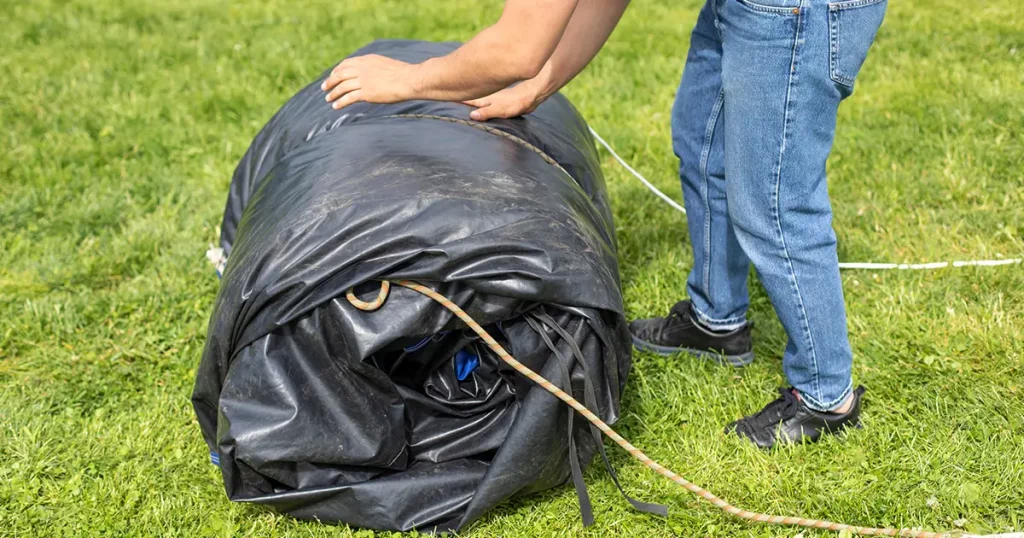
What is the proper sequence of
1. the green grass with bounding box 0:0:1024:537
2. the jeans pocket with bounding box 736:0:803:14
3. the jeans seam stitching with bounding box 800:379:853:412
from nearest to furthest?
the jeans pocket with bounding box 736:0:803:14
the green grass with bounding box 0:0:1024:537
the jeans seam stitching with bounding box 800:379:853:412

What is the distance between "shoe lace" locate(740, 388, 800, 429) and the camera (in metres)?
2.80

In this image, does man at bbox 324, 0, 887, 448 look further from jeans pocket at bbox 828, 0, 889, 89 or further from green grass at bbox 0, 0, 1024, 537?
green grass at bbox 0, 0, 1024, 537

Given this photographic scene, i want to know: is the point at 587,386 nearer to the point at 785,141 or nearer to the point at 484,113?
the point at 785,141

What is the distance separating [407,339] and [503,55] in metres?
0.75

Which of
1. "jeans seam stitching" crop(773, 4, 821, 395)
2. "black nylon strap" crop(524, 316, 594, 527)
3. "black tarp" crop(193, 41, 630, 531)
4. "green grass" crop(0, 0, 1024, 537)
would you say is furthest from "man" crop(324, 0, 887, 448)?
"black nylon strap" crop(524, 316, 594, 527)

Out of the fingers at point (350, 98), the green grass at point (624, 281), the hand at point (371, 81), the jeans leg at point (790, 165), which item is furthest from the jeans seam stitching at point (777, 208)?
the fingers at point (350, 98)

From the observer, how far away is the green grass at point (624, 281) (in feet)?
8.68

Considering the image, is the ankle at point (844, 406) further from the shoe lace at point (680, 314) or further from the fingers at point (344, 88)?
the fingers at point (344, 88)

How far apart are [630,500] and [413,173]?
3.40 ft

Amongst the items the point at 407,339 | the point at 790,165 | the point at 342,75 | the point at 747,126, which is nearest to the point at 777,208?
the point at 790,165

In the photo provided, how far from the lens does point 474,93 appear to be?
257 cm

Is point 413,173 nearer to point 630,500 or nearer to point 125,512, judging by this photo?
point 630,500

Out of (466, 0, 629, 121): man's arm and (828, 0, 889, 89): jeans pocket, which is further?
(466, 0, 629, 121): man's arm

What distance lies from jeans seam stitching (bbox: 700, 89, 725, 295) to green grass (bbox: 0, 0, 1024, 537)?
0.32 metres
